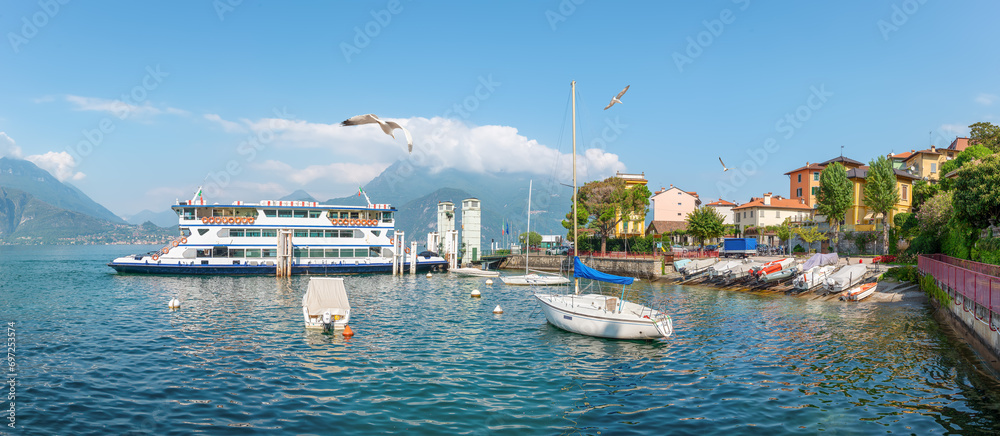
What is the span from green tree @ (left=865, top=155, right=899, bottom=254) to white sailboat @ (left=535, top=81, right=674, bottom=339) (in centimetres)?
4661

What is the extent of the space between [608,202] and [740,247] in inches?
684

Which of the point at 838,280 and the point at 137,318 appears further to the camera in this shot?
the point at 838,280

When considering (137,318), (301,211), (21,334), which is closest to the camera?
(21,334)

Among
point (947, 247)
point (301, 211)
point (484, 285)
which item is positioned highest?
point (301, 211)

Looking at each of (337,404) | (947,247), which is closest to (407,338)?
(337,404)

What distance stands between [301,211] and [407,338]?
138 feet

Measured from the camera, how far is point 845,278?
119ft

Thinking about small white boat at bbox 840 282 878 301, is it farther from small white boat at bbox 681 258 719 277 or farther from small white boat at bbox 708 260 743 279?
small white boat at bbox 681 258 719 277

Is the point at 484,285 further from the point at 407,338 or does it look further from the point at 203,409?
the point at 203,409

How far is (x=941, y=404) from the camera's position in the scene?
12891mm

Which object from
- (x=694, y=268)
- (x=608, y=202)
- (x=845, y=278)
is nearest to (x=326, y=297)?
(x=845, y=278)

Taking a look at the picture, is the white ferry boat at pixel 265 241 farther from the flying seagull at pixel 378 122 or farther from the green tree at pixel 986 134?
the green tree at pixel 986 134

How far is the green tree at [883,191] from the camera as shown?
54.9m

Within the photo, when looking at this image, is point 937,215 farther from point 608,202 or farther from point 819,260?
point 608,202
